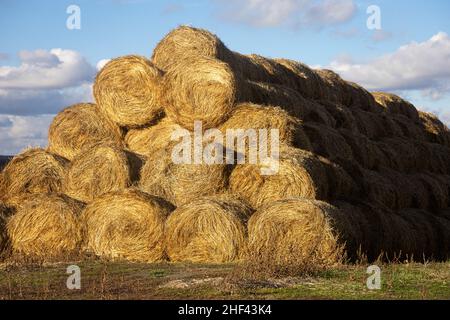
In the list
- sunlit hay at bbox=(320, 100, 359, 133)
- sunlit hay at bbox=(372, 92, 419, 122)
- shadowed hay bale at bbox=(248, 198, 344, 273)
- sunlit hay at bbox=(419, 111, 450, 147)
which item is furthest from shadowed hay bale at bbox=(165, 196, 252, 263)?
sunlit hay at bbox=(419, 111, 450, 147)

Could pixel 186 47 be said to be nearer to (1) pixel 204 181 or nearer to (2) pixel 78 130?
(2) pixel 78 130

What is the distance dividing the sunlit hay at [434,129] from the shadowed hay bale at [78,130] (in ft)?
32.4

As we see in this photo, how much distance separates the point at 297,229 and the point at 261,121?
8.36 ft

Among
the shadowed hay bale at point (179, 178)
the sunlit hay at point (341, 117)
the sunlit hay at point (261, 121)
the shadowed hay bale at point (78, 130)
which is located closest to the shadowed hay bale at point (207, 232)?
the shadowed hay bale at point (179, 178)

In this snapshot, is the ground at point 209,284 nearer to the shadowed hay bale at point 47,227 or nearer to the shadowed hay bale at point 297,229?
the shadowed hay bale at point 297,229

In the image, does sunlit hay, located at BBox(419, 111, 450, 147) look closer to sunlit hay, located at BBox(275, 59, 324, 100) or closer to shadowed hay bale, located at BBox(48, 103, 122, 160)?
sunlit hay, located at BBox(275, 59, 324, 100)

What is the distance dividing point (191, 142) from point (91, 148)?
230 cm

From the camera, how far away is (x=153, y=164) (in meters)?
13.9

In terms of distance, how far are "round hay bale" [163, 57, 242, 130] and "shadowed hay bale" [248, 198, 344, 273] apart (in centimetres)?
254

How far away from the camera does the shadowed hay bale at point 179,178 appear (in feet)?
43.6

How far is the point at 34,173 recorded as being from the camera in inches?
605

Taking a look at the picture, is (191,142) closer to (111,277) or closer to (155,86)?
(155,86)

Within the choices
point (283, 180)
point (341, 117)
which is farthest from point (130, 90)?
point (341, 117)
